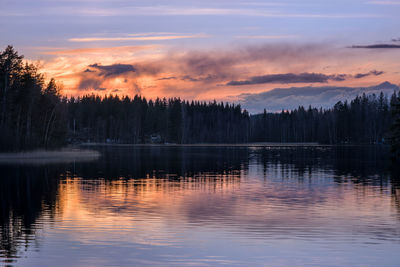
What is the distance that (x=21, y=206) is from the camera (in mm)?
26469

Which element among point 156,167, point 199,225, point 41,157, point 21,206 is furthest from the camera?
point 41,157

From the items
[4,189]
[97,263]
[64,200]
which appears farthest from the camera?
[4,189]

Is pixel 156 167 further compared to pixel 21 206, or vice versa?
pixel 156 167

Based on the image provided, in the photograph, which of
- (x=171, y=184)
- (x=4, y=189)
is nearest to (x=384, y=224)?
(x=171, y=184)

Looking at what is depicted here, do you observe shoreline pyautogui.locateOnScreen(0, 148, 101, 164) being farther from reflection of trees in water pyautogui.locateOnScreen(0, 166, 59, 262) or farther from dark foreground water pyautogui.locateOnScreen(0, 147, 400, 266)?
dark foreground water pyautogui.locateOnScreen(0, 147, 400, 266)

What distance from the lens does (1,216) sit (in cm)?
2312

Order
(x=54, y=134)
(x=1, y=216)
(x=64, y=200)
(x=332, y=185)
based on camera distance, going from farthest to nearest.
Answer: (x=54, y=134), (x=332, y=185), (x=64, y=200), (x=1, y=216)

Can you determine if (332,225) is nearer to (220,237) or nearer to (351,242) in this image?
(351,242)

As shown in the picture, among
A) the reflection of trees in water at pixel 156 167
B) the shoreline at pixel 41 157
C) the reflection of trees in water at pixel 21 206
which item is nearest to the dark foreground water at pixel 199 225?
the reflection of trees in water at pixel 21 206

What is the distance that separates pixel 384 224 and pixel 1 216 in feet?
56.6

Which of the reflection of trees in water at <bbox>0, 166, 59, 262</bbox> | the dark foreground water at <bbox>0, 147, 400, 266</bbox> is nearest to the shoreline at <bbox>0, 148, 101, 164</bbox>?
the reflection of trees in water at <bbox>0, 166, 59, 262</bbox>

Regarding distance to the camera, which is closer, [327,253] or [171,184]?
[327,253]

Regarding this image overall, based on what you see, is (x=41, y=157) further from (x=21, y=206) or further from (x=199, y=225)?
(x=199, y=225)

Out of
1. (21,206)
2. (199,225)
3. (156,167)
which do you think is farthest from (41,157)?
(199,225)
